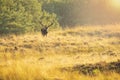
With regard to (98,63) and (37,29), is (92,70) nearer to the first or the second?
(98,63)

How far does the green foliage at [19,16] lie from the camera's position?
28094 millimetres

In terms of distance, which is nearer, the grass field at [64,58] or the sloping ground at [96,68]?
the grass field at [64,58]

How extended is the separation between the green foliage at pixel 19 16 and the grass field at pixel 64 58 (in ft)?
13.1

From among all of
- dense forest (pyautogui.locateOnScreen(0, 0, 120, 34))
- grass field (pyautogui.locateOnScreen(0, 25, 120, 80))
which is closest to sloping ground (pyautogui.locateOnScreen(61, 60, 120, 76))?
grass field (pyautogui.locateOnScreen(0, 25, 120, 80))

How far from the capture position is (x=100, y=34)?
25750 millimetres

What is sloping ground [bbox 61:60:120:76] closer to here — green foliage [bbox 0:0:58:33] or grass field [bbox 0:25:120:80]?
grass field [bbox 0:25:120:80]

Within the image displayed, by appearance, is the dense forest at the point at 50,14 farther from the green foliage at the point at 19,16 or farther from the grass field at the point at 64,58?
the grass field at the point at 64,58

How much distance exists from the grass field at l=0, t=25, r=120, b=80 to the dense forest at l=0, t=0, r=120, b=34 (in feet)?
14.0

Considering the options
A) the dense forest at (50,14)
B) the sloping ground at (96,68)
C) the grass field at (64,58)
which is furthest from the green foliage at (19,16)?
the sloping ground at (96,68)

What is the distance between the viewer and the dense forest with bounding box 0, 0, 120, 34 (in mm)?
28453

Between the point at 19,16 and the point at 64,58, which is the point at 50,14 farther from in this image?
the point at 64,58

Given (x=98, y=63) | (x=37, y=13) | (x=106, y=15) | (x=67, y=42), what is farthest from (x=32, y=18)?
(x=98, y=63)

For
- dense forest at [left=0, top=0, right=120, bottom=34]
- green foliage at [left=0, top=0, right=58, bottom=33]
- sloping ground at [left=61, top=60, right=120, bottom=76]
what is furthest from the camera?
dense forest at [left=0, top=0, right=120, bottom=34]

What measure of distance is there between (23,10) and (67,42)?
9351 millimetres
